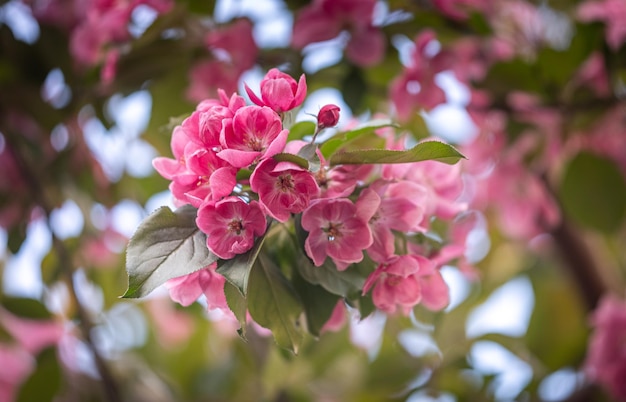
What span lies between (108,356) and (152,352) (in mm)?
153

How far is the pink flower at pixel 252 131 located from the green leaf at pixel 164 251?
7 cm

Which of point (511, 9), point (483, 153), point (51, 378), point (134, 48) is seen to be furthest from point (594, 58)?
point (51, 378)

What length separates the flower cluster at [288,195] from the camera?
501mm

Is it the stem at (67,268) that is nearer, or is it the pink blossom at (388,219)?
the pink blossom at (388,219)

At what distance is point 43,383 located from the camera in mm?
1035

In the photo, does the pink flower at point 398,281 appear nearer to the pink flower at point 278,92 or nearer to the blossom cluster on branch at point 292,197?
the blossom cluster on branch at point 292,197

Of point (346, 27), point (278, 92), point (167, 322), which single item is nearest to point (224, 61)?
point (346, 27)

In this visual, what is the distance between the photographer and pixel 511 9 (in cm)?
140

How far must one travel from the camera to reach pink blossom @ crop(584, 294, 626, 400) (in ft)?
3.40

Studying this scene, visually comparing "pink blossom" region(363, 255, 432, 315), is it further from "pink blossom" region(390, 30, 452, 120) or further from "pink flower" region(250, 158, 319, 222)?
"pink blossom" region(390, 30, 452, 120)

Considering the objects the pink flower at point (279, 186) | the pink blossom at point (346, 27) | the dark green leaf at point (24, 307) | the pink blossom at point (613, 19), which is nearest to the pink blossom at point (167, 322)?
the dark green leaf at point (24, 307)

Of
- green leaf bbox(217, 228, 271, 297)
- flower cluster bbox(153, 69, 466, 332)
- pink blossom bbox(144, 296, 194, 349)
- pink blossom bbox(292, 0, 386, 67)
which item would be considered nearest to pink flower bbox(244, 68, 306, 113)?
flower cluster bbox(153, 69, 466, 332)

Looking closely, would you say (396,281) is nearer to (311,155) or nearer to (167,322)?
(311,155)

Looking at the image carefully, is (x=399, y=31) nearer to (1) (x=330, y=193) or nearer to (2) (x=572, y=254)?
(1) (x=330, y=193)
